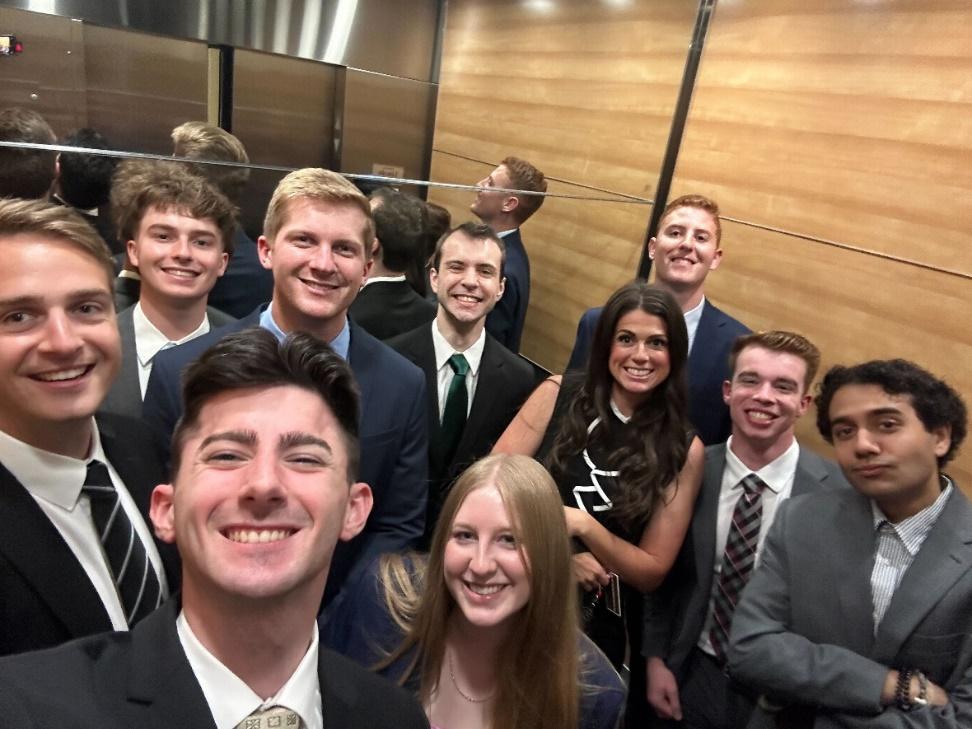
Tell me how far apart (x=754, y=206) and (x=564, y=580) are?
216cm

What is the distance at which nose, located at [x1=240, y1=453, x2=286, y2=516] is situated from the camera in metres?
0.92

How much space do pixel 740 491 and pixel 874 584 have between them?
1.59ft

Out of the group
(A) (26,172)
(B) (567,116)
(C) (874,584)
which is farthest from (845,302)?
(A) (26,172)

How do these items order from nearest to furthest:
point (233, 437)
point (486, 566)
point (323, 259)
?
point (233, 437) → point (486, 566) → point (323, 259)

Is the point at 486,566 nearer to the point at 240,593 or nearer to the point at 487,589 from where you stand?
the point at 487,589

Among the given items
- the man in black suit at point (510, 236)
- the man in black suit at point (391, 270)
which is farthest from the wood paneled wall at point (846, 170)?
the man in black suit at point (391, 270)

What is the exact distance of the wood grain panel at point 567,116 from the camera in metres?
3.35

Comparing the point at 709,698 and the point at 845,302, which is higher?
the point at 845,302

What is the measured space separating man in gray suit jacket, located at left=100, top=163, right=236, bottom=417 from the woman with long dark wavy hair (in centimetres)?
102

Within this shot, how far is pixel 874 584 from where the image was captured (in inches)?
57.2

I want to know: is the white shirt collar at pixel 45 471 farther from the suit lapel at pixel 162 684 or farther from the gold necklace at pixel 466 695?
the gold necklace at pixel 466 695

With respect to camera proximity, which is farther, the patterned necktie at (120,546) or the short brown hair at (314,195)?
the short brown hair at (314,195)

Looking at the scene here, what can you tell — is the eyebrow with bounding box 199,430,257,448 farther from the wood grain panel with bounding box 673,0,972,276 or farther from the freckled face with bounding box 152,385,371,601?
the wood grain panel with bounding box 673,0,972,276

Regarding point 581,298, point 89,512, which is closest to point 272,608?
point 89,512
